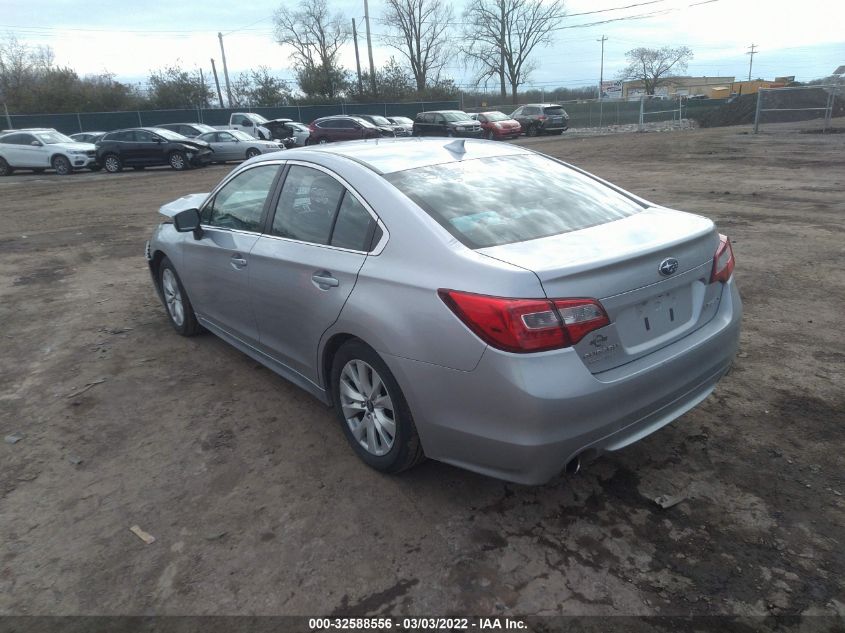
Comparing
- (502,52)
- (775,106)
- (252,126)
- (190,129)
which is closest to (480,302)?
(190,129)

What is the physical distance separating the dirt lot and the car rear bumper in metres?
0.41

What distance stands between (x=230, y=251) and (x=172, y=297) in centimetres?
161

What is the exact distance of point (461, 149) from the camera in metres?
3.78

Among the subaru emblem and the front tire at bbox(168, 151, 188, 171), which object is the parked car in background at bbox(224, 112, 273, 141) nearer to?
the front tire at bbox(168, 151, 188, 171)

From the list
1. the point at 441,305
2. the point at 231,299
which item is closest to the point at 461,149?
the point at 441,305

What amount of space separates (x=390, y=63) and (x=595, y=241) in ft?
198

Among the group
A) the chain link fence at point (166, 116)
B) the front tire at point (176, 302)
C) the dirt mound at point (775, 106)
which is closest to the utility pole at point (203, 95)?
the chain link fence at point (166, 116)

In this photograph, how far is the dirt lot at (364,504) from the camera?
97.2 inches

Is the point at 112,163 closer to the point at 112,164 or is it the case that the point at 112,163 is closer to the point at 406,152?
the point at 112,164

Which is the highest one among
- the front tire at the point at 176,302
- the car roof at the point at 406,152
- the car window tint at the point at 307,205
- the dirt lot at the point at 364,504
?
the car roof at the point at 406,152

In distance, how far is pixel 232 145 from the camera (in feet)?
79.0

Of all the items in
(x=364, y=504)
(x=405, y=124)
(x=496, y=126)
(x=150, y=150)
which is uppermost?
(x=405, y=124)

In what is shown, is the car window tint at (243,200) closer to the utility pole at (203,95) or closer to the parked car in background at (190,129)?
the parked car in background at (190,129)

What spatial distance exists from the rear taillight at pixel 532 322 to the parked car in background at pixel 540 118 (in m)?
34.9
